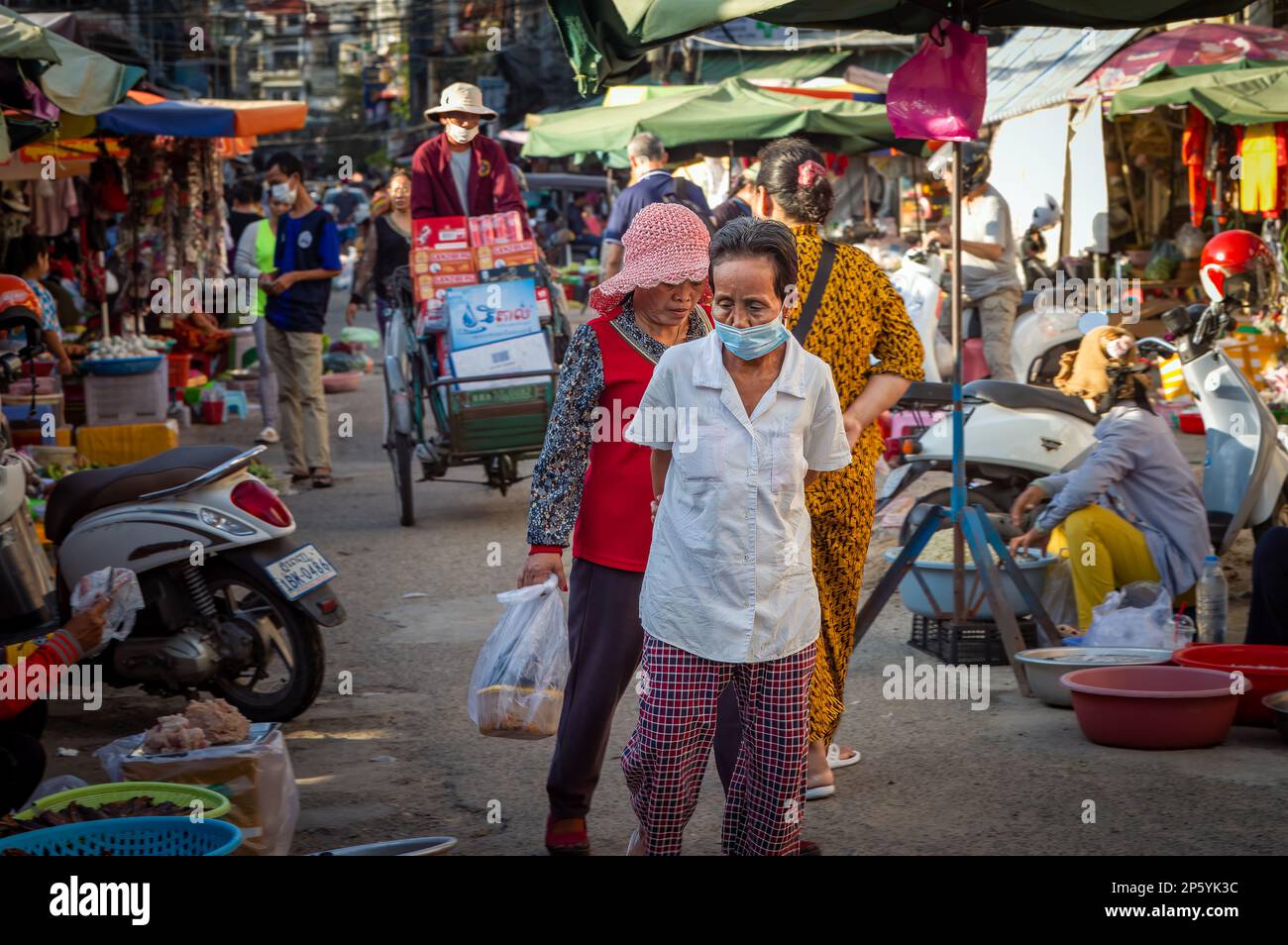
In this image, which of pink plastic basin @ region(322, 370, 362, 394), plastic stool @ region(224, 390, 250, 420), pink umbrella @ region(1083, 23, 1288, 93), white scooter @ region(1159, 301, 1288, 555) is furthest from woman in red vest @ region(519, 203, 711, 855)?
pink plastic basin @ region(322, 370, 362, 394)

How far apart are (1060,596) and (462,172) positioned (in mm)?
4904

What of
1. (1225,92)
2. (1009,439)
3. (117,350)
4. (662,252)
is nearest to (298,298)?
(117,350)

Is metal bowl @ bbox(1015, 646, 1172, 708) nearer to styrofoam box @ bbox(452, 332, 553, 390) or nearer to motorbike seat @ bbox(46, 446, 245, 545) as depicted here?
motorbike seat @ bbox(46, 446, 245, 545)

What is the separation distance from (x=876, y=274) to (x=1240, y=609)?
3602 mm

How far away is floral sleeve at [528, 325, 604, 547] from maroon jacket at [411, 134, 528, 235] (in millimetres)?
5778

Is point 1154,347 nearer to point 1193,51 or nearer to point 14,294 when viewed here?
point 14,294

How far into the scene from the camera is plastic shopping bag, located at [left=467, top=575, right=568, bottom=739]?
443 cm

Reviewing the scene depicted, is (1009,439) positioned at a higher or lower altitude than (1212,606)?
higher

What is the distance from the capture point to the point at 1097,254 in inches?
680

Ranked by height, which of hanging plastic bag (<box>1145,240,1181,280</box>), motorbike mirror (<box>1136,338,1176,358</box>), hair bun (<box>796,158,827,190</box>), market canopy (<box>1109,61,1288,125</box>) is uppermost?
market canopy (<box>1109,61,1288,125</box>)

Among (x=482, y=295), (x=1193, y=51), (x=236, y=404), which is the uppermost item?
(x=1193, y=51)

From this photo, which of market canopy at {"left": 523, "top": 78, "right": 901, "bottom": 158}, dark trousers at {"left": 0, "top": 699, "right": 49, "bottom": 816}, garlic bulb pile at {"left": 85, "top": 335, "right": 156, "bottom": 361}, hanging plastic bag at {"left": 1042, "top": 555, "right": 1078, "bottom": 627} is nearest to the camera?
dark trousers at {"left": 0, "top": 699, "right": 49, "bottom": 816}

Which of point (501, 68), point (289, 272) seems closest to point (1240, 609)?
point (289, 272)

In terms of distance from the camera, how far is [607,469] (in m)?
4.44
